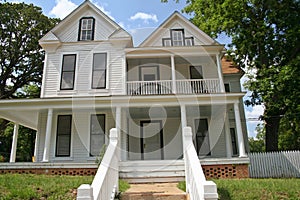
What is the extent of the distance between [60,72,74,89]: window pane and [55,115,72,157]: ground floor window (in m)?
1.53

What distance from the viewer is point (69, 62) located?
44.0 feet

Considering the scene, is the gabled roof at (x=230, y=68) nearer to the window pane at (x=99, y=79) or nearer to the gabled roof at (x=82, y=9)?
the gabled roof at (x=82, y=9)

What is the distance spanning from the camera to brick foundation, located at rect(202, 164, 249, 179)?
9398 millimetres

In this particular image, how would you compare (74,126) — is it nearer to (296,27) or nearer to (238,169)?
(238,169)

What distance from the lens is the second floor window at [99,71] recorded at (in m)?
12.8

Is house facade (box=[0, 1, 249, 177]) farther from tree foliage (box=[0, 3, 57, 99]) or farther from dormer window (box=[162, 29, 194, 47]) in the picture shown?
tree foliage (box=[0, 3, 57, 99])

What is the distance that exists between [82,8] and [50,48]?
297 centimetres

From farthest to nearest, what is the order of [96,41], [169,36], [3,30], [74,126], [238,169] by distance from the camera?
[3,30], [169,36], [96,41], [74,126], [238,169]

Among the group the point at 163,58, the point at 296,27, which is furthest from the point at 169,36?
the point at 296,27

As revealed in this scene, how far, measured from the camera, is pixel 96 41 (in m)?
13.6

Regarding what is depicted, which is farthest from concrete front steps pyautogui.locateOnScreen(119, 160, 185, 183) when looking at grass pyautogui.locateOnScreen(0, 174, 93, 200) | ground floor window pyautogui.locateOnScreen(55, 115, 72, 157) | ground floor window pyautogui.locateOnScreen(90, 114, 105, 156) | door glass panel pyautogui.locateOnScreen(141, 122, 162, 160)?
ground floor window pyautogui.locateOnScreen(55, 115, 72, 157)

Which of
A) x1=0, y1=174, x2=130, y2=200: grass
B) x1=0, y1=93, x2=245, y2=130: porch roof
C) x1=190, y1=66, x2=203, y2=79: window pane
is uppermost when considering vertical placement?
x1=190, y1=66, x2=203, y2=79: window pane

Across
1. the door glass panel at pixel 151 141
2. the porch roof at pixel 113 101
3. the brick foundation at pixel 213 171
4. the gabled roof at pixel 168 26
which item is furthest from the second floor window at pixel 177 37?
the brick foundation at pixel 213 171

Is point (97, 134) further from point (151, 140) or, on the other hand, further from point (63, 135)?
point (151, 140)
